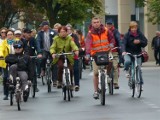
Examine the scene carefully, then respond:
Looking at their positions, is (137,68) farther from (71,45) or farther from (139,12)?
(139,12)

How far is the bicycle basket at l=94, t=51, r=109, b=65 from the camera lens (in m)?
17.9

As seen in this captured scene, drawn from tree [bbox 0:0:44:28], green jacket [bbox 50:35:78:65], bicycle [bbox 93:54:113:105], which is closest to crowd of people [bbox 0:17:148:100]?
green jacket [bbox 50:35:78:65]

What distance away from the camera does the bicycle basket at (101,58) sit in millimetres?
17891

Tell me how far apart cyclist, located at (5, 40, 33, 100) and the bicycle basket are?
5.10 feet

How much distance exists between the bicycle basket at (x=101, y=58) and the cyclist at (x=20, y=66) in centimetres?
156

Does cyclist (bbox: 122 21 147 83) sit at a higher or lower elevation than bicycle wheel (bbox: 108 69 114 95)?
higher

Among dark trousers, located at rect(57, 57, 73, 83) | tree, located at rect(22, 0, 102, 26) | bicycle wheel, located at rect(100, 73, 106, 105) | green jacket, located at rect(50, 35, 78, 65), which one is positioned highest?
tree, located at rect(22, 0, 102, 26)

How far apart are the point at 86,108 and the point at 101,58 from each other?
4.29ft

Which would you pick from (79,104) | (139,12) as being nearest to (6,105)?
(79,104)

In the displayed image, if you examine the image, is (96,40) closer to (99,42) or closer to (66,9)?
(99,42)

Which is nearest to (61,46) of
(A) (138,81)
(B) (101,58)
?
(A) (138,81)

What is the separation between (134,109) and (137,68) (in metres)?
2.72

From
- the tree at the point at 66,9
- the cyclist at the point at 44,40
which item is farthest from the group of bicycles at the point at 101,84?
the tree at the point at 66,9

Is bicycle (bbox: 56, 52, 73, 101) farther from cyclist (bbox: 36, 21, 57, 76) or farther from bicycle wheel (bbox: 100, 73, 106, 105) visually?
cyclist (bbox: 36, 21, 57, 76)
